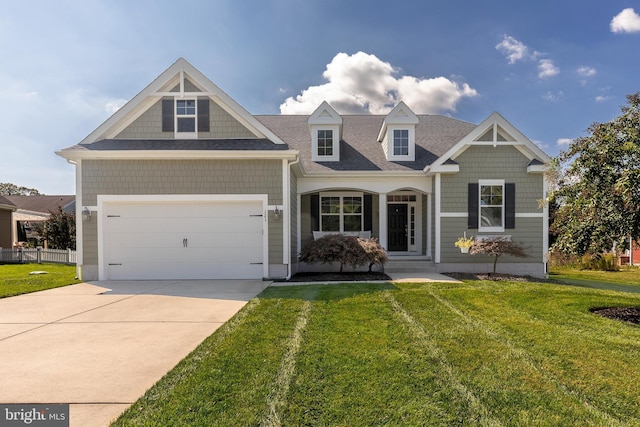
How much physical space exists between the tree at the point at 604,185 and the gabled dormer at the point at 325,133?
7.85 meters

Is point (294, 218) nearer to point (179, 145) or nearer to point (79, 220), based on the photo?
point (179, 145)

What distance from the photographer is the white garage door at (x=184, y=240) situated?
30.9ft

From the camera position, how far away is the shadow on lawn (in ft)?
22.2

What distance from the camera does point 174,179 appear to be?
9.34 m

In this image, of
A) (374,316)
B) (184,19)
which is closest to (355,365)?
(374,316)

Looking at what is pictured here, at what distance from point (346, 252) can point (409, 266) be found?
2.84 metres

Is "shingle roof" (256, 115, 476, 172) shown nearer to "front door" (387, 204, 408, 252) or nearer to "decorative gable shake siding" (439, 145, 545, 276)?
"decorative gable shake siding" (439, 145, 545, 276)

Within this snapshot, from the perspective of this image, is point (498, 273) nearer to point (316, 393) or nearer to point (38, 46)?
point (316, 393)

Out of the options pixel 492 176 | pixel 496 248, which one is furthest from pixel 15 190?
pixel 496 248

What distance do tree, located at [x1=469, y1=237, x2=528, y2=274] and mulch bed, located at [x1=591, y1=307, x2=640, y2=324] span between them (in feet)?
13.1

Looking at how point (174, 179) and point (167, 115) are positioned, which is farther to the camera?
point (167, 115)

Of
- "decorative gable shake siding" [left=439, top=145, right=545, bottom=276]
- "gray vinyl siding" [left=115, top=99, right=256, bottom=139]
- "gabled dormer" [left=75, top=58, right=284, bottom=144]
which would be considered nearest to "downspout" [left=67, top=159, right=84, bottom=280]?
"gabled dormer" [left=75, top=58, right=284, bottom=144]

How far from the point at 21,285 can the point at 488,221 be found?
1403 centimetres

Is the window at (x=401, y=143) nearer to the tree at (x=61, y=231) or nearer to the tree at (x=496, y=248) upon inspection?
the tree at (x=496, y=248)
